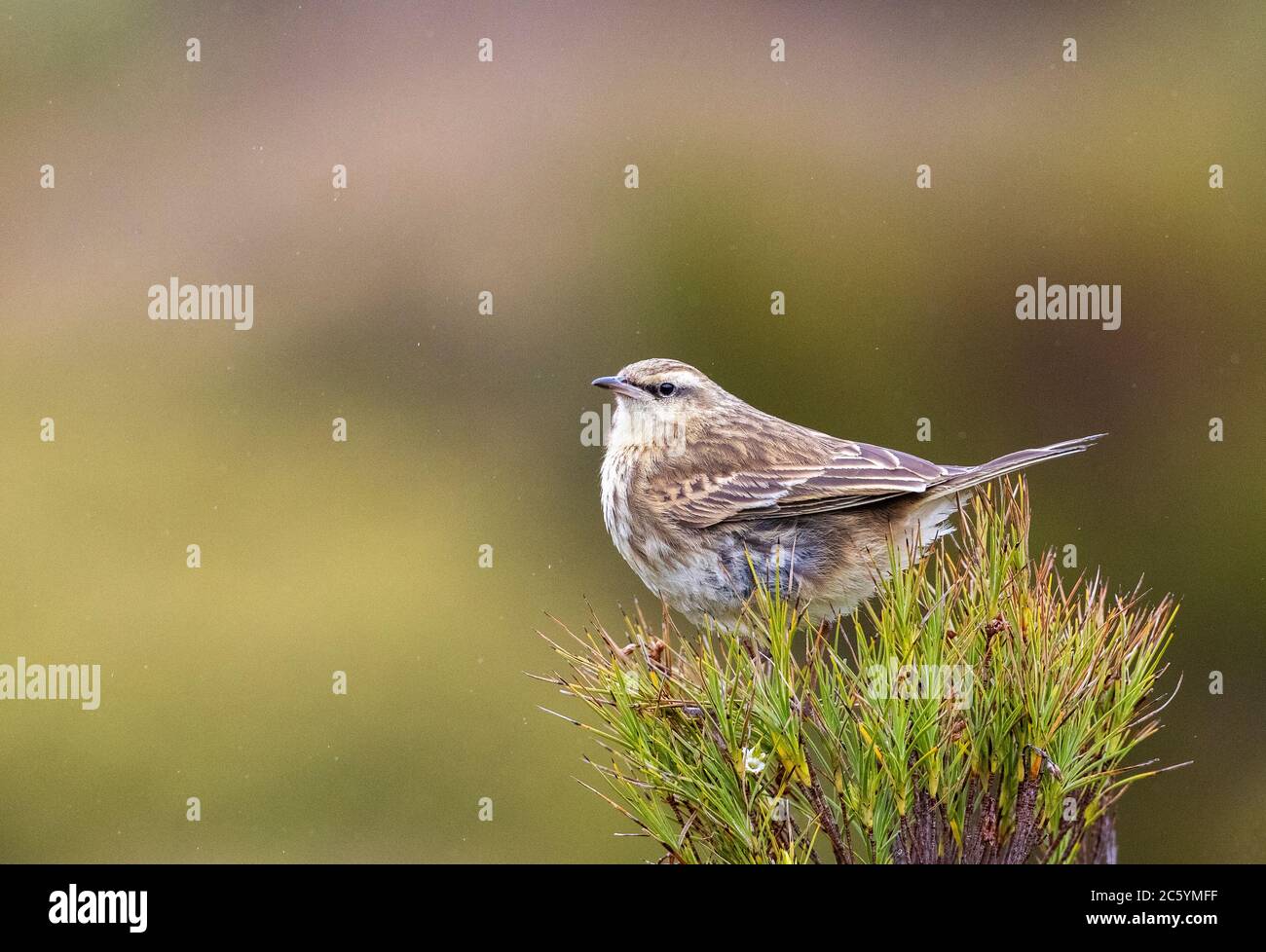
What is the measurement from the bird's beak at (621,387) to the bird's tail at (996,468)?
1.06 metres

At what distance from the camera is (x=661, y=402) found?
4.51 meters

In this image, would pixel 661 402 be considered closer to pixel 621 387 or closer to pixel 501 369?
pixel 621 387

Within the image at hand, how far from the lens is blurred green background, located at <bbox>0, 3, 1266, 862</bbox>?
701cm

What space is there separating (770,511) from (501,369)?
4355mm

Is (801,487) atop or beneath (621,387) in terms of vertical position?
beneath

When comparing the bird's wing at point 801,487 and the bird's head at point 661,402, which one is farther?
the bird's head at point 661,402

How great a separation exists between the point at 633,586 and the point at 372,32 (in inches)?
200

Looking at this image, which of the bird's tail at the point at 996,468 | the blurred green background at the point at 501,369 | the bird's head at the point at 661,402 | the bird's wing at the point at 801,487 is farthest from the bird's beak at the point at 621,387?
the blurred green background at the point at 501,369

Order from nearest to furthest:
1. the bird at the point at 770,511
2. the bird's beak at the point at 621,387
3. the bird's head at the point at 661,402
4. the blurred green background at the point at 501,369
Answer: the bird at the point at 770,511, the bird's beak at the point at 621,387, the bird's head at the point at 661,402, the blurred green background at the point at 501,369

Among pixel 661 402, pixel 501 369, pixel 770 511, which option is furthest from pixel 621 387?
pixel 501 369

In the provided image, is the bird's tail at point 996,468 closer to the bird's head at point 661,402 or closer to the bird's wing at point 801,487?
the bird's wing at point 801,487

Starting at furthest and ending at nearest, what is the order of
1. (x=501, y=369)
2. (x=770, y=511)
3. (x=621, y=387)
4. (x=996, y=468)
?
(x=501, y=369)
(x=621, y=387)
(x=770, y=511)
(x=996, y=468)

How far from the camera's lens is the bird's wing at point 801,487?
3934 millimetres
